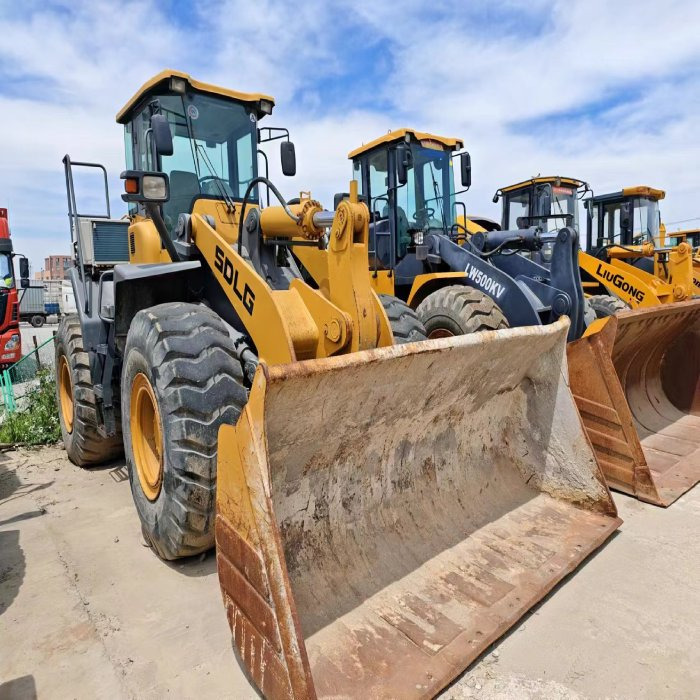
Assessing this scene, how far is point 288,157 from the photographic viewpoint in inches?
168

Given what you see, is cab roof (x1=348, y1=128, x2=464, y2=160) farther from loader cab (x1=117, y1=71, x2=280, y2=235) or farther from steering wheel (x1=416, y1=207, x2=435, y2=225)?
loader cab (x1=117, y1=71, x2=280, y2=235)

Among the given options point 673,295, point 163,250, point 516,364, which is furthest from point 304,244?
point 673,295

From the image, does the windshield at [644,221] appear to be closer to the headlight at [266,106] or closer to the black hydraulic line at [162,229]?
the headlight at [266,106]

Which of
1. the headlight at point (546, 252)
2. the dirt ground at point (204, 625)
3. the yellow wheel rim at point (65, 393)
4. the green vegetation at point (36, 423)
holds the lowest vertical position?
the dirt ground at point (204, 625)

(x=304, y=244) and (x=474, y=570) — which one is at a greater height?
(x=304, y=244)

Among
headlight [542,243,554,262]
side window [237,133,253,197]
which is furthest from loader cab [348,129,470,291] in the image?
side window [237,133,253,197]

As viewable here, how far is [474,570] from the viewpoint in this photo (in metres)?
2.68

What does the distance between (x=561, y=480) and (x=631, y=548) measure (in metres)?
0.52

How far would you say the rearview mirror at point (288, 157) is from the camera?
4.24 metres

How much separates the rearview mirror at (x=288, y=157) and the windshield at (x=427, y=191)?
278 cm

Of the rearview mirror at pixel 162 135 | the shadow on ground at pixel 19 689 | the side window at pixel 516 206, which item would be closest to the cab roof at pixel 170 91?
the rearview mirror at pixel 162 135

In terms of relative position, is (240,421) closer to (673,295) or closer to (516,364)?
(516,364)

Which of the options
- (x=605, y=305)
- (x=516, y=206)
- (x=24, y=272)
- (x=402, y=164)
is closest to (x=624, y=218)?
(x=516, y=206)

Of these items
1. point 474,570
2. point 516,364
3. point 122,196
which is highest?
point 122,196
